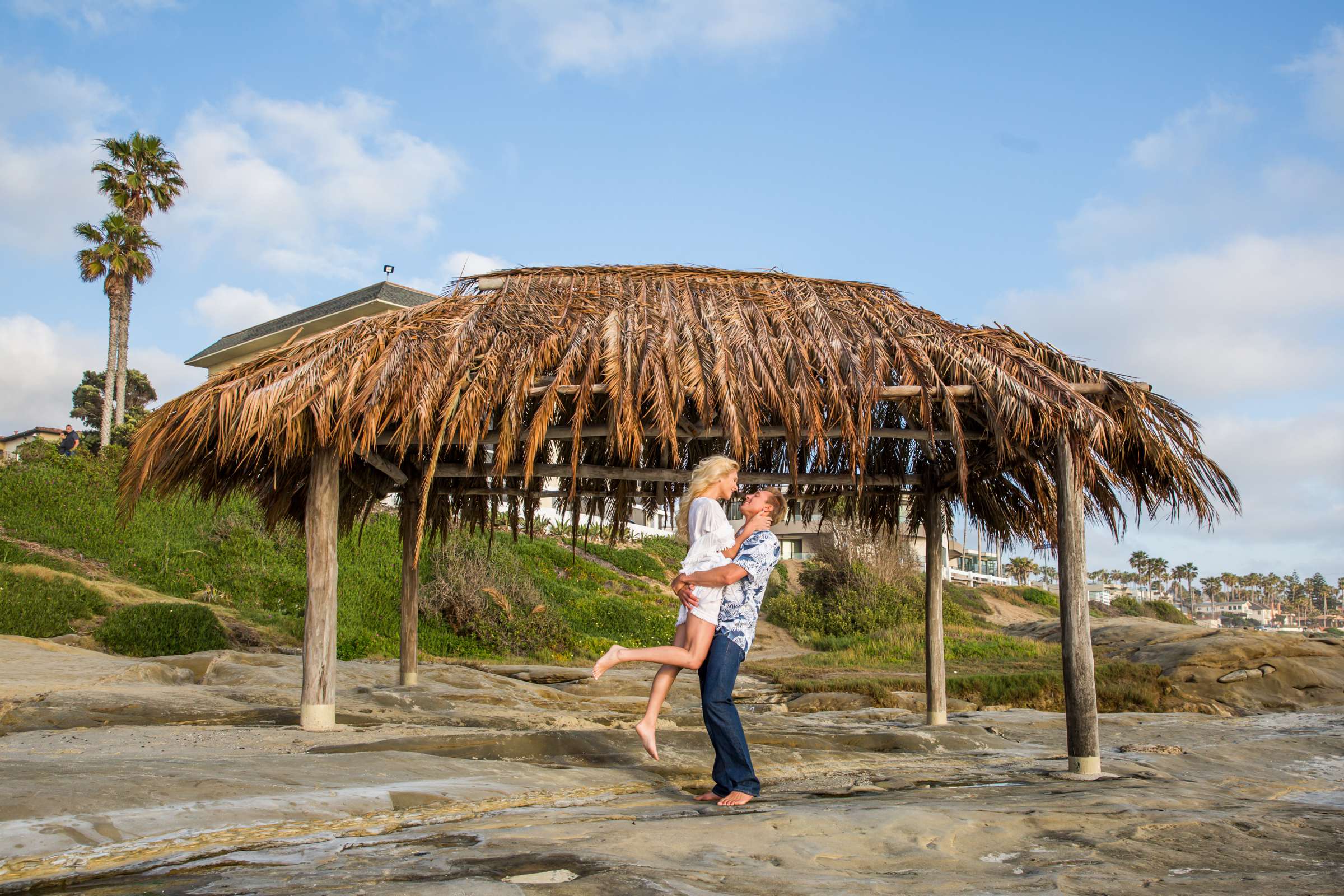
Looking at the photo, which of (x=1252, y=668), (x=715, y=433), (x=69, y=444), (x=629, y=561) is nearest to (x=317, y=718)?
(x=715, y=433)

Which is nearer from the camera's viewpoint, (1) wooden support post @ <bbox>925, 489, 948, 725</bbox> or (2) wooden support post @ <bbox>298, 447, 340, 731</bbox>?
(2) wooden support post @ <bbox>298, 447, 340, 731</bbox>

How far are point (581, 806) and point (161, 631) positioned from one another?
1177 cm

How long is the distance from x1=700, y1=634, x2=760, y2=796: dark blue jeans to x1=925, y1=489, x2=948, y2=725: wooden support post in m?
5.11

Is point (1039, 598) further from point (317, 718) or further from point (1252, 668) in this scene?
point (317, 718)

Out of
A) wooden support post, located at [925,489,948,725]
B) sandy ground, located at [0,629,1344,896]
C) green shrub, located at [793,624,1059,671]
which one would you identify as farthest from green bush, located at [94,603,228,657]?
green shrub, located at [793,624,1059,671]

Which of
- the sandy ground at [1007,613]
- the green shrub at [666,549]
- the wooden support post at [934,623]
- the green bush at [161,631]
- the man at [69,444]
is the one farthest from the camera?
the sandy ground at [1007,613]

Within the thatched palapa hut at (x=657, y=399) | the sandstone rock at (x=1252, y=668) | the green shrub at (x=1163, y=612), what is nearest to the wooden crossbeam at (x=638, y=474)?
the thatched palapa hut at (x=657, y=399)

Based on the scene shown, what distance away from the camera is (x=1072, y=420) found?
23.6 ft

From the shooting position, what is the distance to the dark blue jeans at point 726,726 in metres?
4.98

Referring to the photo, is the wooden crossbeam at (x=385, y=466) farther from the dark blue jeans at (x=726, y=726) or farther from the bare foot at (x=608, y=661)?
the dark blue jeans at (x=726, y=726)

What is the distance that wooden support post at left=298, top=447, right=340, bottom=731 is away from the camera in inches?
289

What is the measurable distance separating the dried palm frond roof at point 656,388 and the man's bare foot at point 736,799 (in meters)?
2.73

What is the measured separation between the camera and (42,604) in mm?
14797

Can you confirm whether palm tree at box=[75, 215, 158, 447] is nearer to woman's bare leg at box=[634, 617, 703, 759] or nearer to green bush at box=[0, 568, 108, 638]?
green bush at box=[0, 568, 108, 638]
